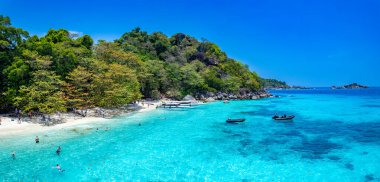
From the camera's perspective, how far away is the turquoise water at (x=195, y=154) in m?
20.4

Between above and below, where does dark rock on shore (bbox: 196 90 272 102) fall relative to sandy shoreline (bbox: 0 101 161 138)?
above

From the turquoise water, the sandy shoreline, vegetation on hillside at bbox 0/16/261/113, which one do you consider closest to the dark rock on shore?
vegetation on hillside at bbox 0/16/261/113

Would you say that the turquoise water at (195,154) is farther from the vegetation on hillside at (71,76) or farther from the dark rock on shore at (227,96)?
the dark rock on shore at (227,96)

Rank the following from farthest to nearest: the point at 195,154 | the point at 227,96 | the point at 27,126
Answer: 1. the point at 227,96
2. the point at 27,126
3. the point at 195,154

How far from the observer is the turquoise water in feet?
66.9

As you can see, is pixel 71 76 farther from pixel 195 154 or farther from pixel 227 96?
pixel 227 96

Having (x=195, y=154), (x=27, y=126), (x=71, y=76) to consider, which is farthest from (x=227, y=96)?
(x=195, y=154)

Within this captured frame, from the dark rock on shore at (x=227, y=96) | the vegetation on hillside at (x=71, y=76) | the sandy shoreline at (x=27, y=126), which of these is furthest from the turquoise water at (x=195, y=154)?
the dark rock on shore at (x=227, y=96)

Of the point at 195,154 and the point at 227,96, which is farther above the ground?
the point at 227,96

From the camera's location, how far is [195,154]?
25828 mm

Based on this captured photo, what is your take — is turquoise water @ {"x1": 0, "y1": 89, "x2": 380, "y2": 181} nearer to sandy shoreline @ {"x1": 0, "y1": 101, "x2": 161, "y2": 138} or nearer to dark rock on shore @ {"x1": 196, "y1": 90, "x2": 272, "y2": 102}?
sandy shoreline @ {"x1": 0, "y1": 101, "x2": 161, "y2": 138}

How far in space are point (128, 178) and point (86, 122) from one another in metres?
24.6

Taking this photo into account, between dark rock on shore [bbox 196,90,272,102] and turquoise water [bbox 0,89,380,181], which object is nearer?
turquoise water [bbox 0,89,380,181]

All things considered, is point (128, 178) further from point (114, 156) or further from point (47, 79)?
point (47, 79)
